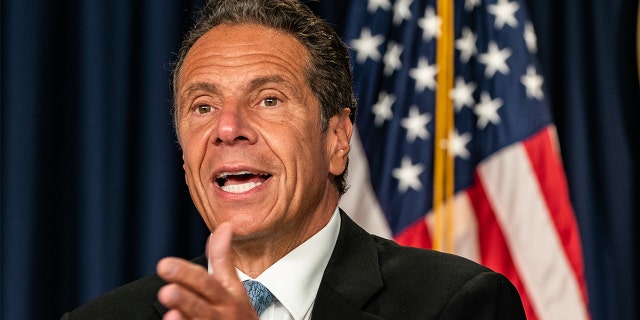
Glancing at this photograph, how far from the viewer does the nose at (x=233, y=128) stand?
6.62ft

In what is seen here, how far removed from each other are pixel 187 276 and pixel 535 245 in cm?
221

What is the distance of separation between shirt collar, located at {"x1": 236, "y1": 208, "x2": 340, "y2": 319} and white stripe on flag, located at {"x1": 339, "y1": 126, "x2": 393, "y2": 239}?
127 centimetres

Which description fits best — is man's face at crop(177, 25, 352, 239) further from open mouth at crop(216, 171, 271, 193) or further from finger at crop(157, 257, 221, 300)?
finger at crop(157, 257, 221, 300)

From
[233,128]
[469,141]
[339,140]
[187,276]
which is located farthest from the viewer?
[469,141]

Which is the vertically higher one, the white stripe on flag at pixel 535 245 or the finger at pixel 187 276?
the finger at pixel 187 276

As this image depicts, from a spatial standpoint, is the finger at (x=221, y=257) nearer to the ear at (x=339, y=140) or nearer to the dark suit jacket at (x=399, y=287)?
the dark suit jacket at (x=399, y=287)

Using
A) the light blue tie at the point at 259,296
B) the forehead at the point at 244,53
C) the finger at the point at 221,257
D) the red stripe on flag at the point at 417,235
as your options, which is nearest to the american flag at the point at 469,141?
the red stripe on flag at the point at 417,235

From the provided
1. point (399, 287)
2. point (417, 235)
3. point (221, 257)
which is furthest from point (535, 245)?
point (221, 257)

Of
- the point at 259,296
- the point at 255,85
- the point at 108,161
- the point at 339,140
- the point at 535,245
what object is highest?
the point at 255,85

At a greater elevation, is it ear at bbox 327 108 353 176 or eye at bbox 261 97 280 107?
eye at bbox 261 97 280 107

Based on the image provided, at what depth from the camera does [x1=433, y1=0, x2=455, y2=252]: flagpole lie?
344cm

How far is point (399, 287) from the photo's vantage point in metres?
2.06

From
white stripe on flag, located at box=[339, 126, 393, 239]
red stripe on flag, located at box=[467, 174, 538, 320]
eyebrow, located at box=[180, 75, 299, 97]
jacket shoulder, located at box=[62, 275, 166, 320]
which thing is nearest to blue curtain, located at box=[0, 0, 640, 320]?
red stripe on flag, located at box=[467, 174, 538, 320]

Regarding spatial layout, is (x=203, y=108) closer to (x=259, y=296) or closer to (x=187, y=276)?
(x=259, y=296)
